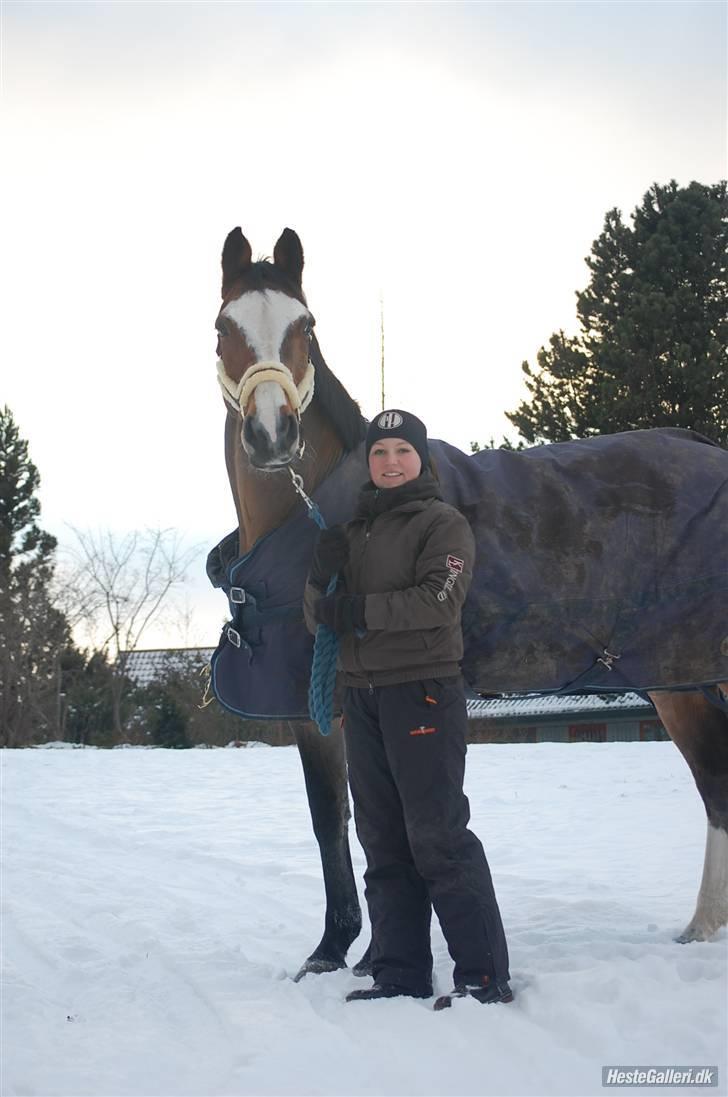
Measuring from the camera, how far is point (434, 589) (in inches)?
121

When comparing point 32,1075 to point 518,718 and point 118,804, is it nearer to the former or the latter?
point 118,804

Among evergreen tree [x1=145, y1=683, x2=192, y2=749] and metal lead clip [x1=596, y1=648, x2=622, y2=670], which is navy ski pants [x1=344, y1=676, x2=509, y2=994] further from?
evergreen tree [x1=145, y1=683, x2=192, y2=749]

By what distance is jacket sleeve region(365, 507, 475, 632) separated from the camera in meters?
3.05

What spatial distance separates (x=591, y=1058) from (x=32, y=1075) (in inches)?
53.6

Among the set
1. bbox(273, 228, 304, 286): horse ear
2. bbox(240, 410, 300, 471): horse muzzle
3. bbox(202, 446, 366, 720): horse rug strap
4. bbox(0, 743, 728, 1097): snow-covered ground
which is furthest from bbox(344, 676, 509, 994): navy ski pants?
bbox(273, 228, 304, 286): horse ear

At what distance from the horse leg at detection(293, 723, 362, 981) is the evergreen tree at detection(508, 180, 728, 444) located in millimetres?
16681

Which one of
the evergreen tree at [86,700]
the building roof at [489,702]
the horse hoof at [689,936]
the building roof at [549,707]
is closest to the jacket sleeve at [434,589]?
the horse hoof at [689,936]

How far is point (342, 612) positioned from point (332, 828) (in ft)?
3.36

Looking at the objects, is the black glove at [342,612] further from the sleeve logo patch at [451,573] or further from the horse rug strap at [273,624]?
the horse rug strap at [273,624]

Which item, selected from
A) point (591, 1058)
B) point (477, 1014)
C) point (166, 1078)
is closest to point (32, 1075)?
point (166, 1078)

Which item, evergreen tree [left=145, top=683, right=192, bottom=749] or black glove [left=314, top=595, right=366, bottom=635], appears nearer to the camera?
black glove [left=314, top=595, right=366, bottom=635]

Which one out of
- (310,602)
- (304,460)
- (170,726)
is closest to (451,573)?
(310,602)

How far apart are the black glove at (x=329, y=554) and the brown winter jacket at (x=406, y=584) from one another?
5cm

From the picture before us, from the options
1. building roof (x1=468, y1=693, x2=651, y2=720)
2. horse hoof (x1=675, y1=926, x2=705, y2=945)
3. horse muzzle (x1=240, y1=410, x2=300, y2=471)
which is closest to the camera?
horse muzzle (x1=240, y1=410, x2=300, y2=471)
